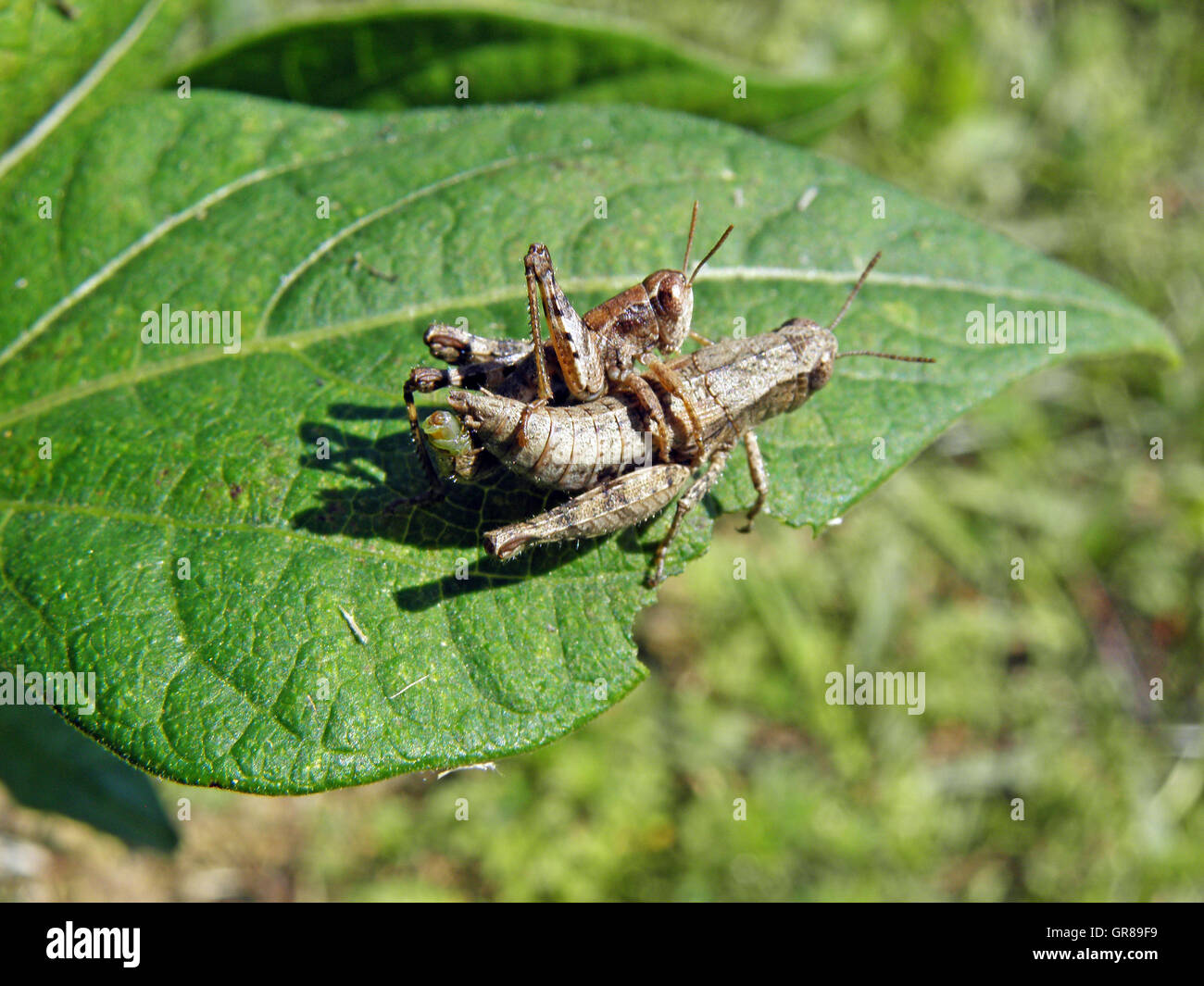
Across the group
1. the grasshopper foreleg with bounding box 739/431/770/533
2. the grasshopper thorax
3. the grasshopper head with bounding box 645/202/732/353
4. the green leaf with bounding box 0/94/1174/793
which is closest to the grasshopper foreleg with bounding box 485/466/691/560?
the green leaf with bounding box 0/94/1174/793

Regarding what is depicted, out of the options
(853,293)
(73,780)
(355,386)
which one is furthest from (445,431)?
(73,780)

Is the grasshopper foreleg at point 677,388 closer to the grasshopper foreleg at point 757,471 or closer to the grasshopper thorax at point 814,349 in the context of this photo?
the grasshopper foreleg at point 757,471

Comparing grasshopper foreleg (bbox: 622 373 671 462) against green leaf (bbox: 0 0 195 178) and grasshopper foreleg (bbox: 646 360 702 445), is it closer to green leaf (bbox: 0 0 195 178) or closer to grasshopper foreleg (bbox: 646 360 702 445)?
grasshopper foreleg (bbox: 646 360 702 445)

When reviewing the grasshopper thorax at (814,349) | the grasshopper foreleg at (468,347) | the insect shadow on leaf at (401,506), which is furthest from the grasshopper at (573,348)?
the grasshopper thorax at (814,349)

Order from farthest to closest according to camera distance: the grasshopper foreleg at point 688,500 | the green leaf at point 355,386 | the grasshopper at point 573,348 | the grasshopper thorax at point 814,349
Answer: the grasshopper thorax at point 814,349, the grasshopper foreleg at point 688,500, the grasshopper at point 573,348, the green leaf at point 355,386

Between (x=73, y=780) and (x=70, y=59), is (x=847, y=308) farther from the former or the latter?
(x=73, y=780)

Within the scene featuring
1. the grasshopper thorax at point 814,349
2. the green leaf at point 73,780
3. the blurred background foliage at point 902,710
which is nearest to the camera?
the grasshopper thorax at point 814,349

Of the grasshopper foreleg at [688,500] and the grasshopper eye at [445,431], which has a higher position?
the grasshopper eye at [445,431]

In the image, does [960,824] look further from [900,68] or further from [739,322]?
[900,68]
